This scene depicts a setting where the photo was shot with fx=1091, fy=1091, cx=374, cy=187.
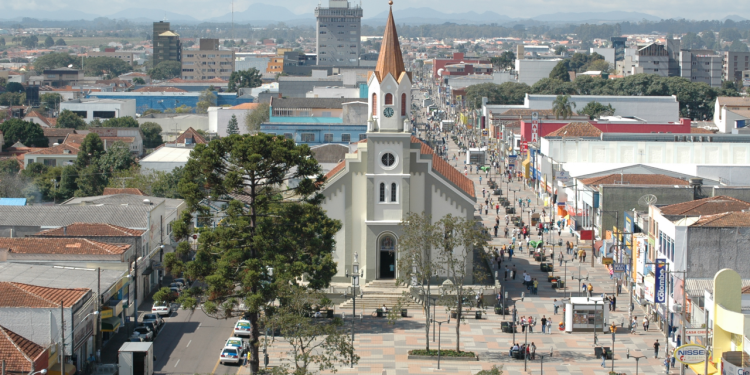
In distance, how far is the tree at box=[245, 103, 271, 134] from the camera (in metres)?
147

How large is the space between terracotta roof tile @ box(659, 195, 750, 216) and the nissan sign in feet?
59.2

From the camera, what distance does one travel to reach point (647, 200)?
73.8m

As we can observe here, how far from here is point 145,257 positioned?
6706cm

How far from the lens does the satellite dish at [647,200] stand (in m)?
72.7

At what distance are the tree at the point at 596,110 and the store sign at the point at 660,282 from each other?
331ft

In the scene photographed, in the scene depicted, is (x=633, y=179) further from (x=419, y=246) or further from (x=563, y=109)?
(x=563, y=109)

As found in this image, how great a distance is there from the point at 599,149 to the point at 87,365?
68812 millimetres

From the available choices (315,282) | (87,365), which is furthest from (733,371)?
(87,365)

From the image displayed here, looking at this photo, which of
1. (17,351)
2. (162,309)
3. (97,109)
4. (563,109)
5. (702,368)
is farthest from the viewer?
(97,109)

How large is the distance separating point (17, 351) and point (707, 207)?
40.1 m

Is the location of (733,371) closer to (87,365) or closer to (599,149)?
(87,365)

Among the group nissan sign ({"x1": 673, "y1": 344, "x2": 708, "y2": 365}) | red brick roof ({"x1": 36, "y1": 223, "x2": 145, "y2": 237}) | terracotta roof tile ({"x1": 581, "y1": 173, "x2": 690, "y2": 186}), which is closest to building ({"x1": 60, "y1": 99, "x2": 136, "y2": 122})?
terracotta roof tile ({"x1": 581, "y1": 173, "x2": 690, "y2": 186})

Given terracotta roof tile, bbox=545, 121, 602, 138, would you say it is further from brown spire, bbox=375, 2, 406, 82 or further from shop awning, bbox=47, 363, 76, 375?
shop awning, bbox=47, 363, 76, 375

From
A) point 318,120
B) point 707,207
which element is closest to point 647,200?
point 707,207
